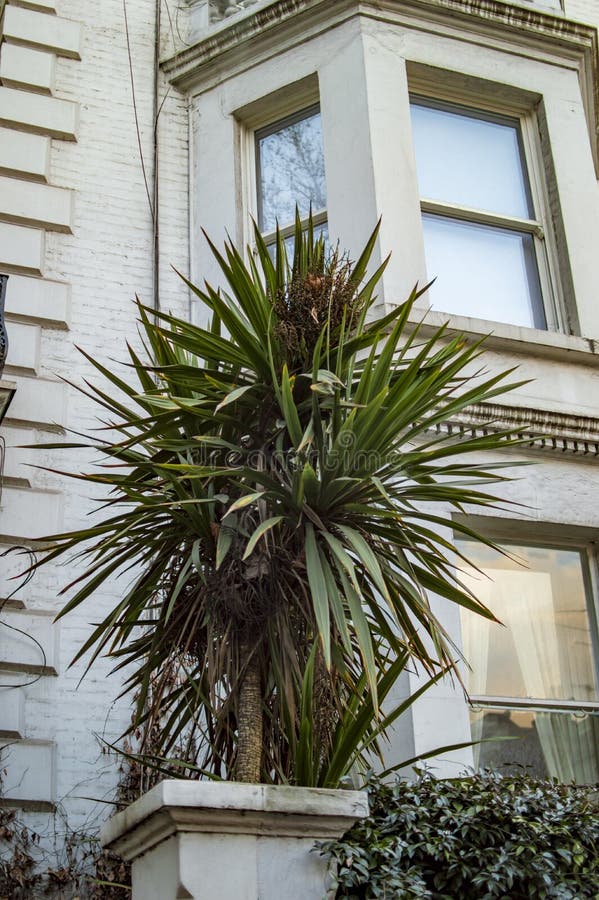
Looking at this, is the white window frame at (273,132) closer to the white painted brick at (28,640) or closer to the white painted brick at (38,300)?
the white painted brick at (38,300)

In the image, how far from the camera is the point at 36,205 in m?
8.07

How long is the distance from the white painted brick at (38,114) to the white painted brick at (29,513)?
108 inches

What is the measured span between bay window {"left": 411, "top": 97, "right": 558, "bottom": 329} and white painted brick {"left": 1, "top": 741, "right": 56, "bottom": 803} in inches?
146

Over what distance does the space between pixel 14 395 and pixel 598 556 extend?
3.73 meters

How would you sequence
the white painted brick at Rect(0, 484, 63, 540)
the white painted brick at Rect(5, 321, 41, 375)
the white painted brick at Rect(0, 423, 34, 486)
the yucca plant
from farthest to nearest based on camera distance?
the white painted brick at Rect(5, 321, 41, 375) < the white painted brick at Rect(0, 423, 34, 486) < the white painted brick at Rect(0, 484, 63, 540) < the yucca plant

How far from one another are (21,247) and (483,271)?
10.2ft

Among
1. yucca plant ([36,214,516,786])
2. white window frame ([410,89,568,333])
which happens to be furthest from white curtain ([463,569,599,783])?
white window frame ([410,89,568,333])

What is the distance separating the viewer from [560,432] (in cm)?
732

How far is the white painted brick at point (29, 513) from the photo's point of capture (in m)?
7.06

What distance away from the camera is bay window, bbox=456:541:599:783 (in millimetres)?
6652

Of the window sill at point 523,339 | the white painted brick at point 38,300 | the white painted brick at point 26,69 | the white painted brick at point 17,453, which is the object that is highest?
the white painted brick at point 26,69

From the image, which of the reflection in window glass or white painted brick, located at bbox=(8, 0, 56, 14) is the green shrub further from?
white painted brick, located at bbox=(8, 0, 56, 14)

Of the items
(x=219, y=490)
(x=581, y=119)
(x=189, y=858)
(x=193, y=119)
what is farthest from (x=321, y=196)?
(x=189, y=858)

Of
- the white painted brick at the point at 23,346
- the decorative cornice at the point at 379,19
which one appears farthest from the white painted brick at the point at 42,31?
the white painted brick at the point at 23,346
